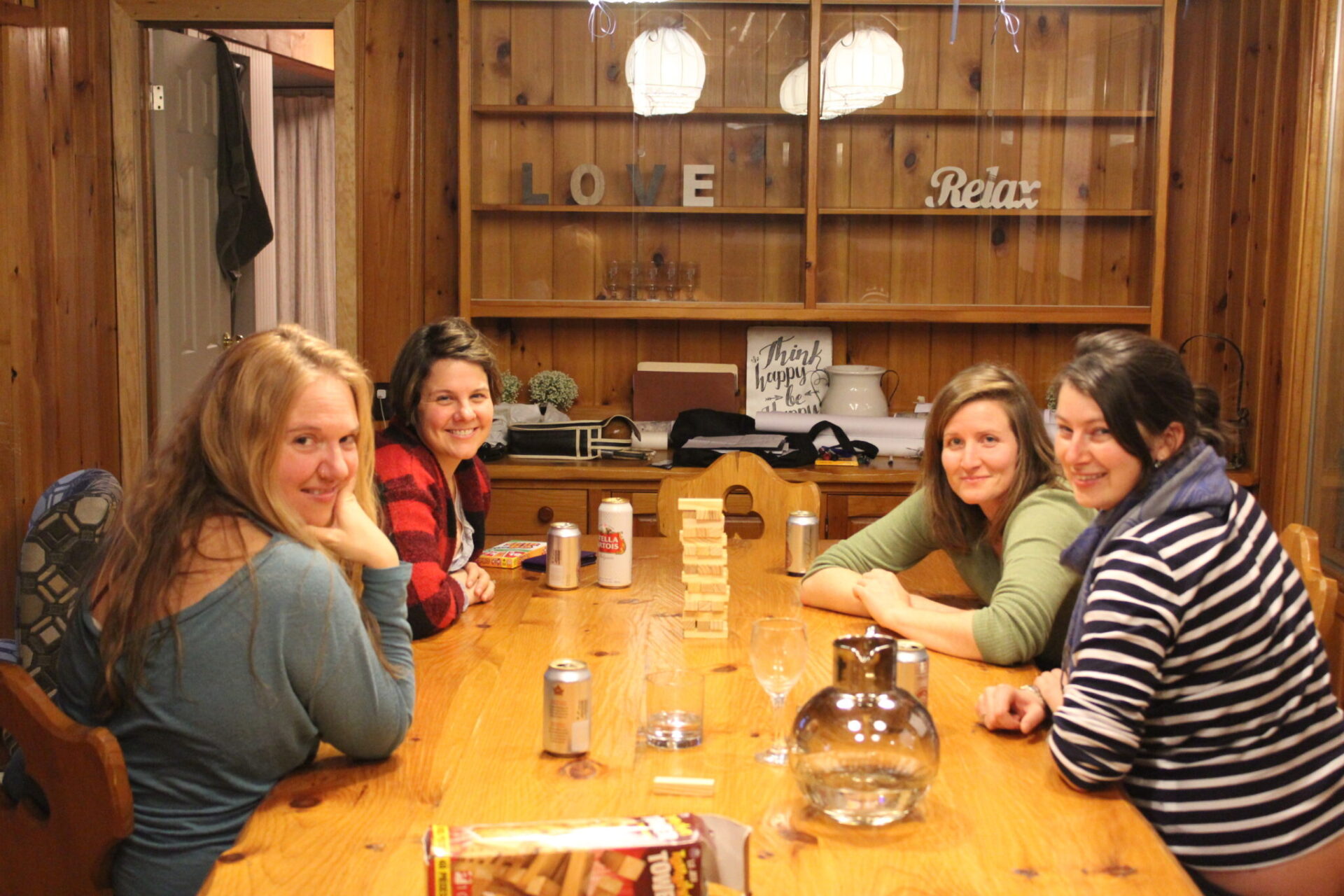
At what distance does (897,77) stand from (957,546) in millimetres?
2091

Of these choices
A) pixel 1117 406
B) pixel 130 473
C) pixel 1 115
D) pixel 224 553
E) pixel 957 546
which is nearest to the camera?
pixel 224 553

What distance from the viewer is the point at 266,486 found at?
1.46 metres

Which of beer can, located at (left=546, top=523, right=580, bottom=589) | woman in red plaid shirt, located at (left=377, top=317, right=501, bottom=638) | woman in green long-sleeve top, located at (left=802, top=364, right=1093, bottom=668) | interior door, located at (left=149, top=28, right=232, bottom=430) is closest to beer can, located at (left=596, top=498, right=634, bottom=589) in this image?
beer can, located at (left=546, top=523, right=580, bottom=589)

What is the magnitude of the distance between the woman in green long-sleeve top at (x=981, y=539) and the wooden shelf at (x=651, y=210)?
1.80m

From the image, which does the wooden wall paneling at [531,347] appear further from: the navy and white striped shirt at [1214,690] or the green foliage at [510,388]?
the navy and white striped shirt at [1214,690]

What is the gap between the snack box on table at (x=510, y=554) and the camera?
8.19ft

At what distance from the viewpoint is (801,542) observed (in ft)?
8.02

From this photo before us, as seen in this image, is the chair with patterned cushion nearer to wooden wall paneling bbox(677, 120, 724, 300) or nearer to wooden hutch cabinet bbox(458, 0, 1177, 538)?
wooden hutch cabinet bbox(458, 0, 1177, 538)

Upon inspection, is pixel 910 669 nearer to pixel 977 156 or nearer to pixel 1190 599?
pixel 1190 599

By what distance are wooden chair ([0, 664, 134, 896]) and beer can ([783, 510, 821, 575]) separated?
4.49ft

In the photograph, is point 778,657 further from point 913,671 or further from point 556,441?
point 556,441

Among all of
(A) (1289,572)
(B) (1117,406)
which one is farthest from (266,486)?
(A) (1289,572)

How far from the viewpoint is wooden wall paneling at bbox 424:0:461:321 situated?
4.04m

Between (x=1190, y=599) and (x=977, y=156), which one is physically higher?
(x=977, y=156)
